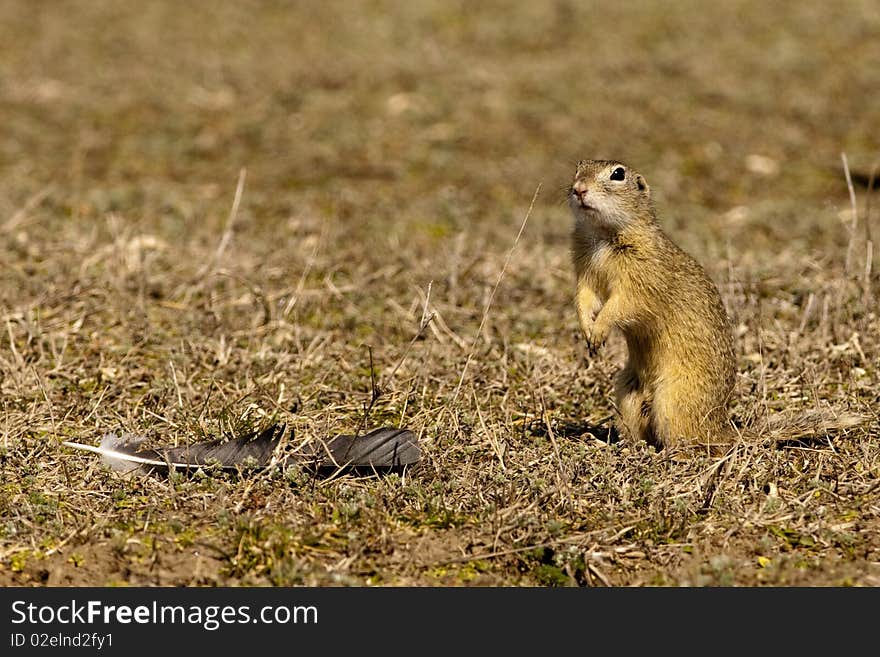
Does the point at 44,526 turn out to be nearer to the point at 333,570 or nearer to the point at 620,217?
the point at 333,570

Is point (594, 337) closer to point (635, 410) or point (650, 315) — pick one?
point (650, 315)

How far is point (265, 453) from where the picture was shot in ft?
14.8

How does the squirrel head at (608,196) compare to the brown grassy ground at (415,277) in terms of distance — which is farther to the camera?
the squirrel head at (608,196)

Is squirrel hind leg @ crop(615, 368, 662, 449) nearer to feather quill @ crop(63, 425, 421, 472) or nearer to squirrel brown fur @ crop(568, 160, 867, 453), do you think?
squirrel brown fur @ crop(568, 160, 867, 453)

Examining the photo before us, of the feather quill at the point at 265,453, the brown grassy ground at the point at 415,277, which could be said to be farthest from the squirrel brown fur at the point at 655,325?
the feather quill at the point at 265,453

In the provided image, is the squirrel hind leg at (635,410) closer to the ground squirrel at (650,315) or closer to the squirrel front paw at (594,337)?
the ground squirrel at (650,315)

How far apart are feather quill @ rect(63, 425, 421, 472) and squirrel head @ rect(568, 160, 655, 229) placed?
1215mm

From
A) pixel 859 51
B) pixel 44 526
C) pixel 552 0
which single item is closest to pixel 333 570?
pixel 44 526

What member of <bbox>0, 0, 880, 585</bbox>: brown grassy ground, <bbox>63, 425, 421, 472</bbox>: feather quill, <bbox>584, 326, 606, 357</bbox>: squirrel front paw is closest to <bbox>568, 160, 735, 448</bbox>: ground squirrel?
<bbox>584, 326, 606, 357</bbox>: squirrel front paw

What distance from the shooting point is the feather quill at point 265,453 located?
4473 millimetres

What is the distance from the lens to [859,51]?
12.9 m

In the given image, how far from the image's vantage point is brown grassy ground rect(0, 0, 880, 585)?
411 centimetres

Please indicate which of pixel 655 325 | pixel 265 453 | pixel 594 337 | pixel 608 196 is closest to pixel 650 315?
pixel 655 325

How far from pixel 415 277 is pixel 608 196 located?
7.52 feet
